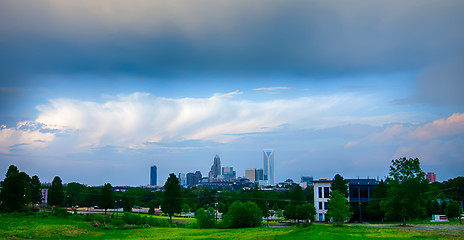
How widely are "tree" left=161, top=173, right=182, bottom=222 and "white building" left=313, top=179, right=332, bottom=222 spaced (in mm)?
34133

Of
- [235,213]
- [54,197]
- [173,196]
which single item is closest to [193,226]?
[235,213]

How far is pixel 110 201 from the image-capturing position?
107 metres

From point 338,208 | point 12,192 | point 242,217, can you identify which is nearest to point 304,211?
point 338,208

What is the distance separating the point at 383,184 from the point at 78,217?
222 ft

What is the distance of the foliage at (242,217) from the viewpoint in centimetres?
7375

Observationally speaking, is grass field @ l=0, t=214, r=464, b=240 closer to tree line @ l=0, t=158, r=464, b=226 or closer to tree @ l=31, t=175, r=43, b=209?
tree line @ l=0, t=158, r=464, b=226

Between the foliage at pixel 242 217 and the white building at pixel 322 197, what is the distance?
26960 mm

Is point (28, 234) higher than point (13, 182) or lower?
lower

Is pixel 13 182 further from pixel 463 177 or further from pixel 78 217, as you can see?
pixel 463 177

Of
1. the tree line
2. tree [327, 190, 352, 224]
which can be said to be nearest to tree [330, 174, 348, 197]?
the tree line

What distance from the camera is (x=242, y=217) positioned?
73.8m

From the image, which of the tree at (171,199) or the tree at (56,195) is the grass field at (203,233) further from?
the tree at (56,195)

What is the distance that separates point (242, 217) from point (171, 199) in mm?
23930

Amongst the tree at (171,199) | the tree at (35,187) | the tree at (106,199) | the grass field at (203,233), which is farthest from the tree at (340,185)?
the tree at (35,187)
